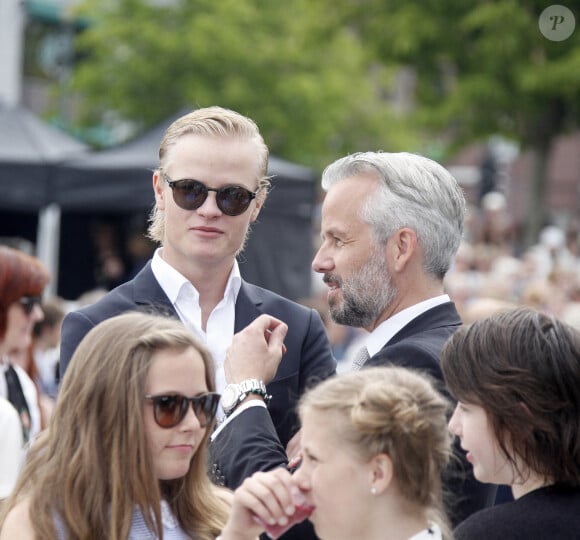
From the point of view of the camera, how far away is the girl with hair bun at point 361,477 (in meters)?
2.37

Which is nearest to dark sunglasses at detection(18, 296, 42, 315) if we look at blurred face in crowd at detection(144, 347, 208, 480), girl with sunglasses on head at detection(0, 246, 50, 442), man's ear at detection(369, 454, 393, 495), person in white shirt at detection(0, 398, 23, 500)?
girl with sunglasses on head at detection(0, 246, 50, 442)

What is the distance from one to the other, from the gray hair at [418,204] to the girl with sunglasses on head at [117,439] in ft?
2.89

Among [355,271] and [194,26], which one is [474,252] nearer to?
[194,26]

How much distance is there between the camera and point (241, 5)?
965 inches

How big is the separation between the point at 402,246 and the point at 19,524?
4.51 feet

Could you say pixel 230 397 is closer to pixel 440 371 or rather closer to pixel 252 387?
pixel 252 387

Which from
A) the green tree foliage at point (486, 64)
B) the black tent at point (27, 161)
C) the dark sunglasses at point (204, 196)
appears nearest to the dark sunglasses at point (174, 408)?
the dark sunglasses at point (204, 196)

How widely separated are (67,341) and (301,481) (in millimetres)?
1056

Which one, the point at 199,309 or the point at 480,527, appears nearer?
the point at 480,527

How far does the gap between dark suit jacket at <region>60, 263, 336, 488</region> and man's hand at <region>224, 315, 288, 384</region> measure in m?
0.11

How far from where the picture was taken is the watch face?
3.00 meters

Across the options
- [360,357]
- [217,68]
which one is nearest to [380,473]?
[360,357]

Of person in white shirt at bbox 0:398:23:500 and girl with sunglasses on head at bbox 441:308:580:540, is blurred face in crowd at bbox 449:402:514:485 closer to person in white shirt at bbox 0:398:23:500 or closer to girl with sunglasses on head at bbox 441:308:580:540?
girl with sunglasses on head at bbox 441:308:580:540

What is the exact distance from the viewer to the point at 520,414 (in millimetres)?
2674
